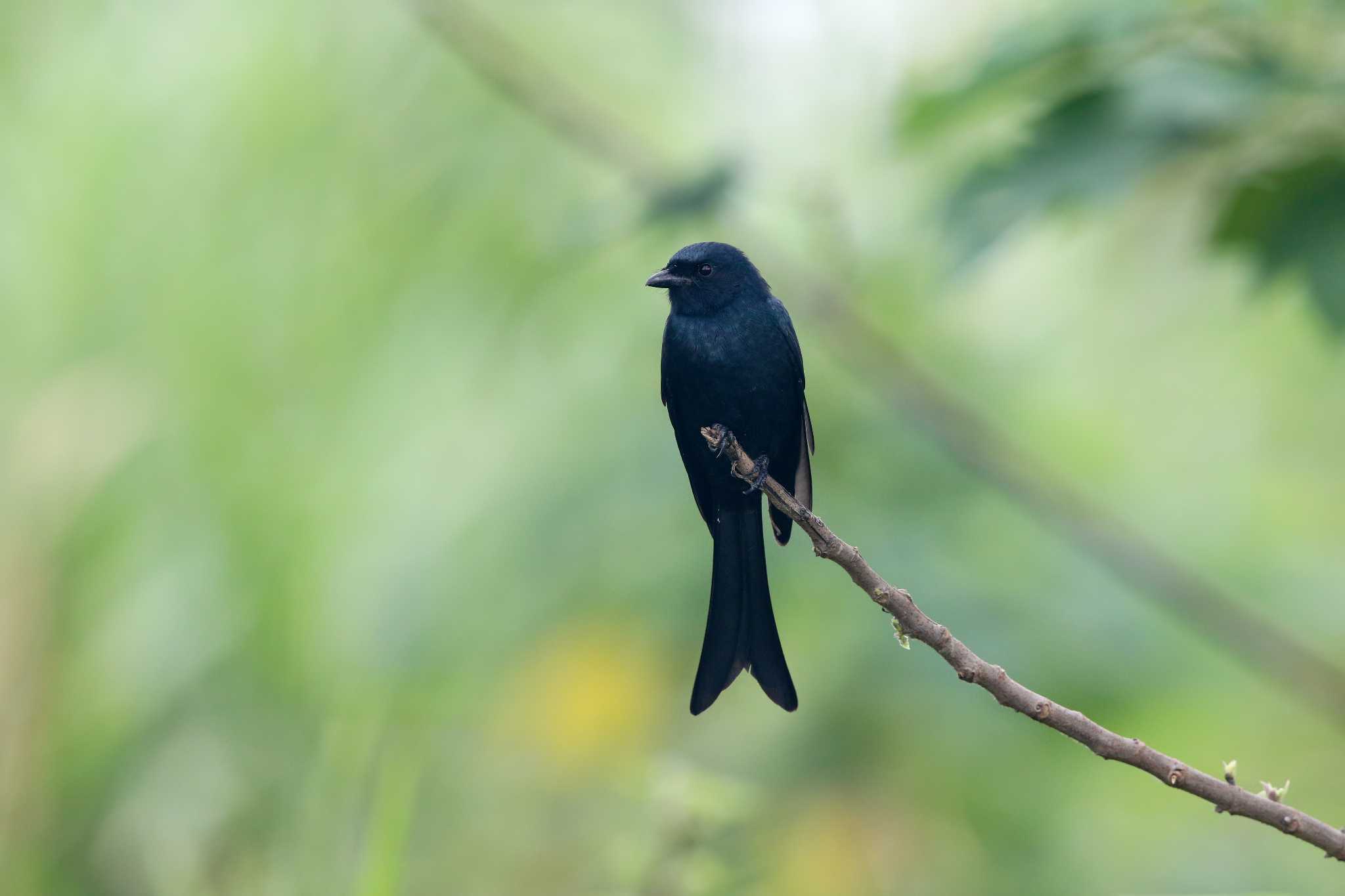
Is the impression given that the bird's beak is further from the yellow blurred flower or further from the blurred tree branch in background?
the yellow blurred flower

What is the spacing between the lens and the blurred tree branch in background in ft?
8.18

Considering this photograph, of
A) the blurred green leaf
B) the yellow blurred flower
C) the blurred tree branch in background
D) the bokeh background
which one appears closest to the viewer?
the blurred green leaf

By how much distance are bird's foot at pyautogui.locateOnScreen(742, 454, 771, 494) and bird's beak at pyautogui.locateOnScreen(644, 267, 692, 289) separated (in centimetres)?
35

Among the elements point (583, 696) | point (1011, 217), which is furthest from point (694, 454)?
point (583, 696)

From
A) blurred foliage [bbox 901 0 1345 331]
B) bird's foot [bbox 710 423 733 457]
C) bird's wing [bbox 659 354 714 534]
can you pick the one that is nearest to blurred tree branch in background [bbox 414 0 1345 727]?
blurred foliage [bbox 901 0 1345 331]

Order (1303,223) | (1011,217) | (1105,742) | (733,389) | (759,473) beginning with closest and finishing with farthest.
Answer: (1105,742), (759,473), (733,389), (1303,223), (1011,217)

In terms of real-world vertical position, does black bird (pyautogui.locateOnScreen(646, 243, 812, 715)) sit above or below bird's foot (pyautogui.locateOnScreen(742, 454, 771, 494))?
above

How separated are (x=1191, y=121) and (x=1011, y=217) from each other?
364 millimetres

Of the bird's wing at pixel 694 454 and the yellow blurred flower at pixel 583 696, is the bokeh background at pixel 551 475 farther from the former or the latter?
the bird's wing at pixel 694 454

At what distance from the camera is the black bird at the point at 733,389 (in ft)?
6.73

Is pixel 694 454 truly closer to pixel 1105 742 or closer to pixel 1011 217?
pixel 1011 217

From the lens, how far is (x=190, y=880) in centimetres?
401

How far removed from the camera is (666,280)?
2219mm

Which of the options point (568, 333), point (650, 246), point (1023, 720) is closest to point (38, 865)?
point (568, 333)
